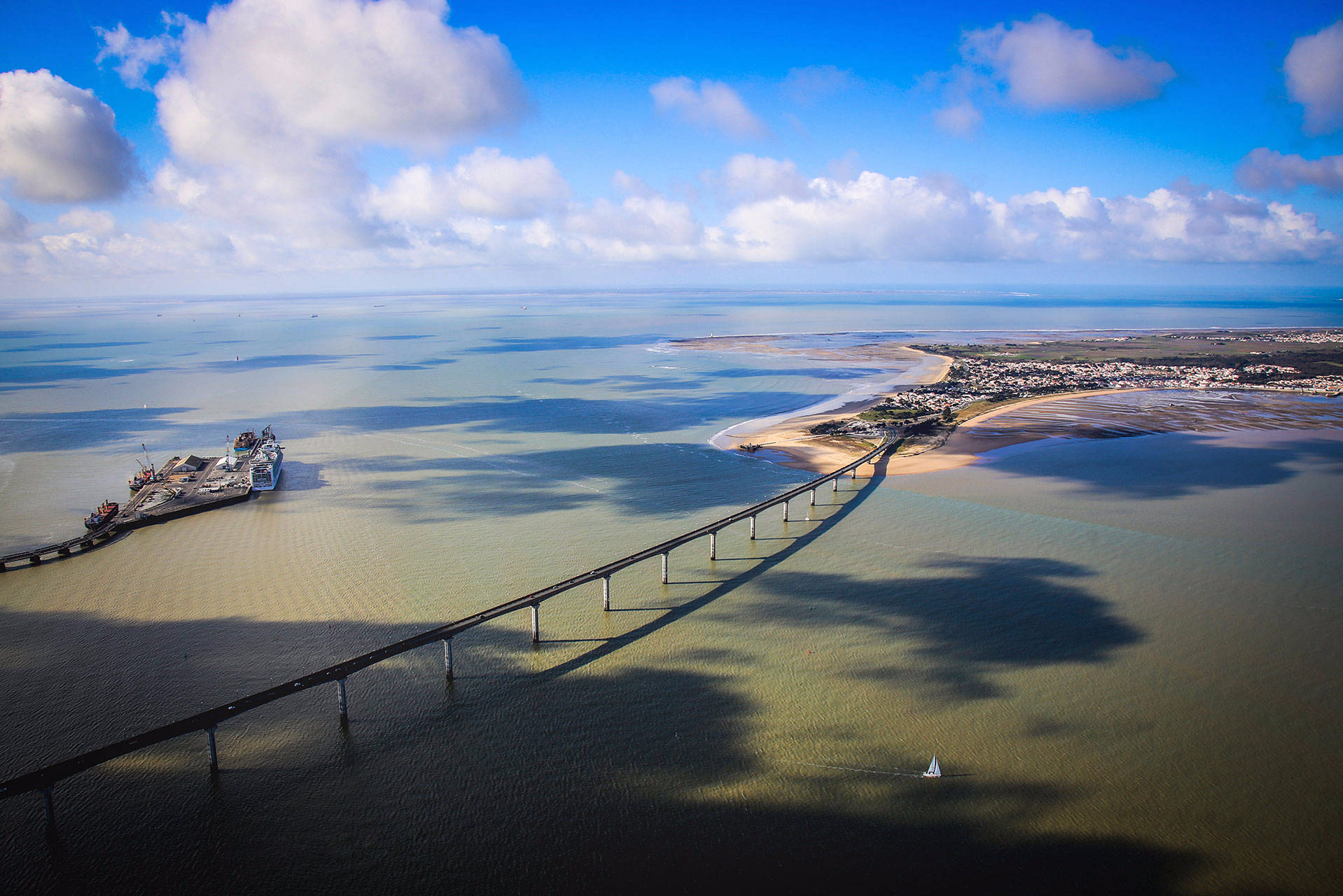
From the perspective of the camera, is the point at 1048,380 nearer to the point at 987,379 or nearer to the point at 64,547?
the point at 987,379

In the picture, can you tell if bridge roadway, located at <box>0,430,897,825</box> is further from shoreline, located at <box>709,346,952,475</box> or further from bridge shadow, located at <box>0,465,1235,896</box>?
shoreline, located at <box>709,346,952,475</box>

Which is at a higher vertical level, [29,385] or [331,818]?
[29,385]

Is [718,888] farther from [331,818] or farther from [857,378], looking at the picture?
[857,378]

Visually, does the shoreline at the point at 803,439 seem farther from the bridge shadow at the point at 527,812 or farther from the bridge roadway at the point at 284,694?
the bridge shadow at the point at 527,812

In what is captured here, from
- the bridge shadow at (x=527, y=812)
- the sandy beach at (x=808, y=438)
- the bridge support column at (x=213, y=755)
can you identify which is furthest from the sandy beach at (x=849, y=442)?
the bridge support column at (x=213, y=755)

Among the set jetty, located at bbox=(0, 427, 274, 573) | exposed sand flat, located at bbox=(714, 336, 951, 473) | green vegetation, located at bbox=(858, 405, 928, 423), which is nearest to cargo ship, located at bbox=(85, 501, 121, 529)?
jetty, located at bbox=(0, 427, 274, 573)

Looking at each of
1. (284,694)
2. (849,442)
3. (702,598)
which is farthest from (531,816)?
(849,442)

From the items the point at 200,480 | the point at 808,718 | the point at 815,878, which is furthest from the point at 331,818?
the point at 200,480
